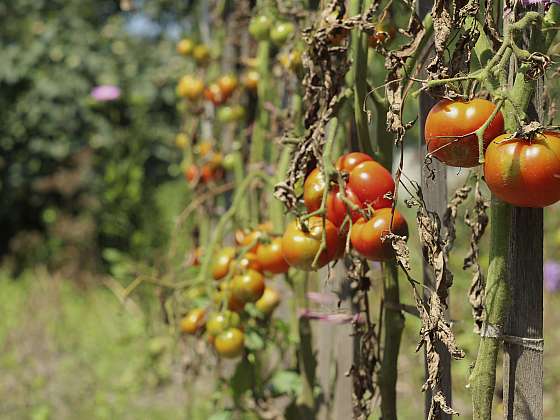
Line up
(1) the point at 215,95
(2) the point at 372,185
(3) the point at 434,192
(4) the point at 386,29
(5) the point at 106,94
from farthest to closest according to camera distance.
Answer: (5) the point at 106,94 < (1) the point at 215,95 < (4) the point at 386,29 < (3) the point at 434,192 < (2) the point at 372,185

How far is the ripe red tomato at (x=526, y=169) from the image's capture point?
2.61 feet

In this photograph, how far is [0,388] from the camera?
3391mm

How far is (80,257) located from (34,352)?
190 centimetres

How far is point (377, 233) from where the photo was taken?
993mm

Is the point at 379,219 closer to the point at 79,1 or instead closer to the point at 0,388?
the point at 0,388

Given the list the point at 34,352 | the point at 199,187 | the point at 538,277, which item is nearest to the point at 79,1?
the point at 34,352

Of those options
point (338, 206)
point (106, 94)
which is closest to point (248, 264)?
point (338, 206)

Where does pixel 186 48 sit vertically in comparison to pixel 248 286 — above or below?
above

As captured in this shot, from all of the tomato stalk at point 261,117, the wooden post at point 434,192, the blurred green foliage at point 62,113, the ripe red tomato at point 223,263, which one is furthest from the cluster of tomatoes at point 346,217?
the blurred green foliage at point 62,113

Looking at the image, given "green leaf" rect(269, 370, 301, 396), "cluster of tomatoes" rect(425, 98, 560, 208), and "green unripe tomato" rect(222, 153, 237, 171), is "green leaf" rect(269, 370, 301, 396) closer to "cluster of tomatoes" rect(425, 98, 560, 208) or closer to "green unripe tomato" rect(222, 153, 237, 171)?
"green unripe tomato" rect(222, 153, 237, 171)

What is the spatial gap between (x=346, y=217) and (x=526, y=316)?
291mm

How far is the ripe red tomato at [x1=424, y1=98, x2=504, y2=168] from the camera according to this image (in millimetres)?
840

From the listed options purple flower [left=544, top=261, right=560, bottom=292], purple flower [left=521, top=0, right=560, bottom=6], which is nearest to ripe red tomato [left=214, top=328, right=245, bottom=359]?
purple flower [left=521, top=0, right=560, bottom=6]

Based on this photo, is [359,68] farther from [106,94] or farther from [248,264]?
[106,94]
